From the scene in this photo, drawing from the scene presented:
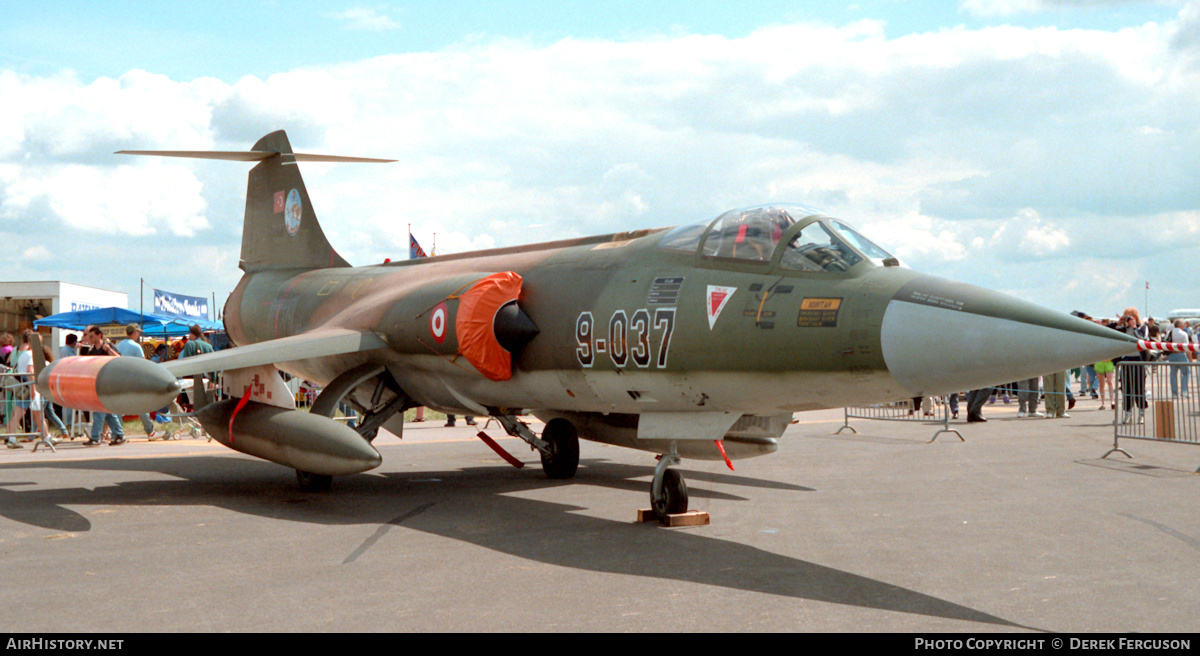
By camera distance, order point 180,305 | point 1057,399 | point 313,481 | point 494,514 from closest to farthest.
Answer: point 494,514 → point 313,481 → point 1057,399 → point 180,305

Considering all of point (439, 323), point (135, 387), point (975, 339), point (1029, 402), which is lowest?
point (1029, 402)

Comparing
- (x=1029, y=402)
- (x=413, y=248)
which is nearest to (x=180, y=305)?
(x=413, y=248)

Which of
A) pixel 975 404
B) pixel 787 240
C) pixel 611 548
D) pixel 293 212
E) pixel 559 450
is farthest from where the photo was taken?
pixel 975 404

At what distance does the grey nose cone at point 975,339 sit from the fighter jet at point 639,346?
0.01 meters

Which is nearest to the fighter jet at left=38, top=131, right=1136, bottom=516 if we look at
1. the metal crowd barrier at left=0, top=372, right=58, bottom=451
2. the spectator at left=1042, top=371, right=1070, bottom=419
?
the metal crowd barrier at left=0, top=372, right=58, bottom=451

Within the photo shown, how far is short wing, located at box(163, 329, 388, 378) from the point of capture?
8.80 m

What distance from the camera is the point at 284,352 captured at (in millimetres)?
8969

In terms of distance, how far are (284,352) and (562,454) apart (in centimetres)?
334

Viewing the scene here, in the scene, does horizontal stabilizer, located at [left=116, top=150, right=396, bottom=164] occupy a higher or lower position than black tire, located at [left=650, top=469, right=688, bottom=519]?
higher

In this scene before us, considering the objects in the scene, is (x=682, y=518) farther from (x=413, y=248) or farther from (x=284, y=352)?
(x=413, y=248)

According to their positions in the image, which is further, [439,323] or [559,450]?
[559,450]

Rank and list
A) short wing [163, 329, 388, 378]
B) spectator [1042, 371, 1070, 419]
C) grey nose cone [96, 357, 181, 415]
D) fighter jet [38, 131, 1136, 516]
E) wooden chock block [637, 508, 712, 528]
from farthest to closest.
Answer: spectator [1042, 371, 1070, 419], short wing [163, 329, 388, 378], grey nose cone [96, 357, 181, 415], wooden chock block [637, 508, 712, 528], fighter jet [38, 131, 1136, 516]

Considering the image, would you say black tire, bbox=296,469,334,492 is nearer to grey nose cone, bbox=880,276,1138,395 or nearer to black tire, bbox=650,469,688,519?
black tire, bbox=650,469,688,519

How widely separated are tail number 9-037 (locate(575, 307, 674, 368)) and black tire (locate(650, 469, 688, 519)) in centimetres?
100
